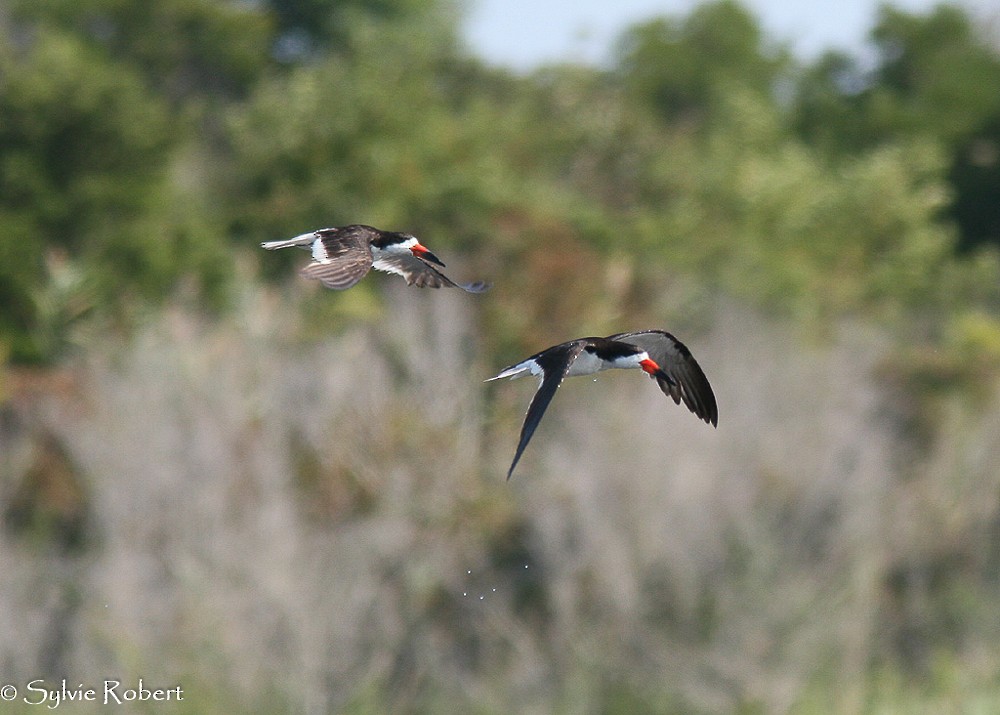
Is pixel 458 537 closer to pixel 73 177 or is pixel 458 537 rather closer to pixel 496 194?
pixel 496 194

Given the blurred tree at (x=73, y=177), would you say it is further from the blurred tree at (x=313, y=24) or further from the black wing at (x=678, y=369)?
the black wing at (x=678, y=369)

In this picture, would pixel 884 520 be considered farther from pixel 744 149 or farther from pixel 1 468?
pixel 744 149

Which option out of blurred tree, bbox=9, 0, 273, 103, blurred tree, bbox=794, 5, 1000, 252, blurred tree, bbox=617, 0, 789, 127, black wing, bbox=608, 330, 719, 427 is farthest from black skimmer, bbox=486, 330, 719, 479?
blurred tree, bbox=617, 0, 789, 127

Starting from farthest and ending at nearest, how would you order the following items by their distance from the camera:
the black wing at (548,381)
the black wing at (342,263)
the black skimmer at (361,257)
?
the black skimmer at (361,257) < the black wing at (342,263) < the black wing at (548,381)

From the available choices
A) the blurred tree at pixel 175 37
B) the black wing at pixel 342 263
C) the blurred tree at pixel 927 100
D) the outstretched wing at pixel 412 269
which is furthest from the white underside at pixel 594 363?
the blurred tree at pixel 175 37

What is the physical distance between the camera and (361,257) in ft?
32.7

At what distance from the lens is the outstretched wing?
11633 mm

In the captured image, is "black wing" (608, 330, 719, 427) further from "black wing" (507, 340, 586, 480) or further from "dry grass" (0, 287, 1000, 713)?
"dry grass" (0, 287, 1000, 713)

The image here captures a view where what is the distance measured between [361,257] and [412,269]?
194cm

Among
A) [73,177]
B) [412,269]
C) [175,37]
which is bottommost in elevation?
[412,269]

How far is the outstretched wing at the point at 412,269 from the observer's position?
38.2 feet

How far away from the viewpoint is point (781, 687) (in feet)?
108

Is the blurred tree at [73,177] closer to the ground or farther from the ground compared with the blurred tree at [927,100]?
closer to the ground

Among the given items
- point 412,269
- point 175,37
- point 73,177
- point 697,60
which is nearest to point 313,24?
point 175,37
